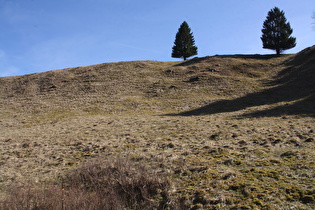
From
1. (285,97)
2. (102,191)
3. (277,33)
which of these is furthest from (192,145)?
(277,33)

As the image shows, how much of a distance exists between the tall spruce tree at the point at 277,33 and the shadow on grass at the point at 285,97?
20.9 meters

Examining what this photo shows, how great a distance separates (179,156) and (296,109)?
18169mm

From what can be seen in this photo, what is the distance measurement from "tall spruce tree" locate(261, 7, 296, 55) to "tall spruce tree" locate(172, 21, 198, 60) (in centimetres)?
2259

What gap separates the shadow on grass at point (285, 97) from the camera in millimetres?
24369

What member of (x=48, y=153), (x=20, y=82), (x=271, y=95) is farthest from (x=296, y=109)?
(x=20, y=82)

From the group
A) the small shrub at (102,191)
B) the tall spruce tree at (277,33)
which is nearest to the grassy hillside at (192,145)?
the small shrub at (102,191)

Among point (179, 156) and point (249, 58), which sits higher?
point (249, 58)

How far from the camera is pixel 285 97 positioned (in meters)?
31.6

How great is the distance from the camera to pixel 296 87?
1389 inches

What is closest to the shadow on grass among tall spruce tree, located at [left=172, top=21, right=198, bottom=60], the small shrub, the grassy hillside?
the grassy hillside

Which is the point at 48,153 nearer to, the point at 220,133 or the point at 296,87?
the point at 220,133

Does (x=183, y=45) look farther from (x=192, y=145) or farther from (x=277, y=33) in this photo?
(x=192, y=145)

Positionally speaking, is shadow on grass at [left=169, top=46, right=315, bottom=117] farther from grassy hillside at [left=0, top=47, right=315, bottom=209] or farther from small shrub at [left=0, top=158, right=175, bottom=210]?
small shrub at [left=0, top=158, right=175, bottom=210]

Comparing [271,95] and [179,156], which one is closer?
[179,156]
